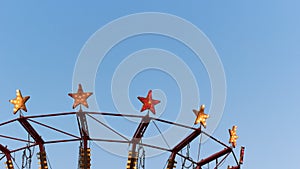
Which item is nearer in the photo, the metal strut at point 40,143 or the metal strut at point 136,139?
the metal strut at point 136,139

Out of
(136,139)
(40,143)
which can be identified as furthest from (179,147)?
(40,143)

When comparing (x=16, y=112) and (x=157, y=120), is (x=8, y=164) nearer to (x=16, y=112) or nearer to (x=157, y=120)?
(x=16, y=112)

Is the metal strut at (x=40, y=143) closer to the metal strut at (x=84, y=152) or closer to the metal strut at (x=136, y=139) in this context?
the metal strut at (x=84, y=152)

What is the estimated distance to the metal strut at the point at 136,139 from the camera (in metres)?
20.4

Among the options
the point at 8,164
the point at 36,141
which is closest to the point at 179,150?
the point at 36,141

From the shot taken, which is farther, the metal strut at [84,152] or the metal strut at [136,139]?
the metal strut at [84,152]

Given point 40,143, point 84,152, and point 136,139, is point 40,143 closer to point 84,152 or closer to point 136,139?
point 84,152

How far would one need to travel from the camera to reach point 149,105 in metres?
20.2

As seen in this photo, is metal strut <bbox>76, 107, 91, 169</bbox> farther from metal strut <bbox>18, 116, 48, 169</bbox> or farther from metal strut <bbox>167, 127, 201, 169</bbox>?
metal strut <bbox>167, 127, 201, 169</bbox>

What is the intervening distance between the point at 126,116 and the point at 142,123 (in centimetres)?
93

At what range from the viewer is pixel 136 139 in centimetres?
2077

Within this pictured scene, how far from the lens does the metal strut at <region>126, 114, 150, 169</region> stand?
20422 mm

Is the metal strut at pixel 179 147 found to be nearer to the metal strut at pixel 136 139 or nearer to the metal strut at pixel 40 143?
the metal strut at pixel 136 139

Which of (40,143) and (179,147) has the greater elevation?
(179,147)
